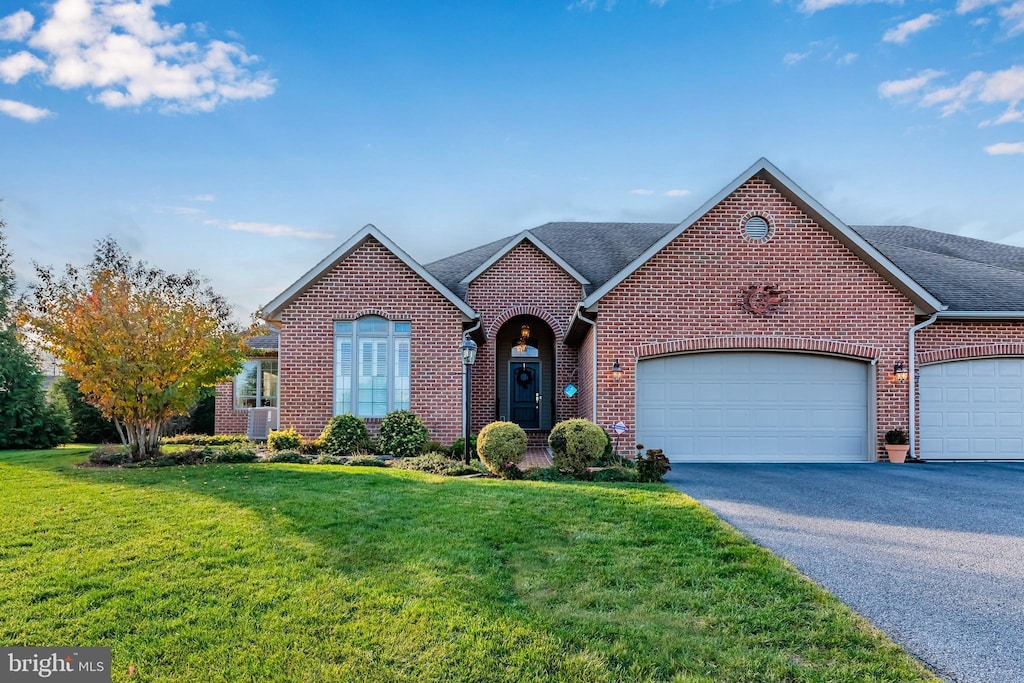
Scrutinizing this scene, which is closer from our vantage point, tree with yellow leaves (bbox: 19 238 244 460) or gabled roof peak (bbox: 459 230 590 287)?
tree with yellow leaves (bbox: 19 238 244 460)

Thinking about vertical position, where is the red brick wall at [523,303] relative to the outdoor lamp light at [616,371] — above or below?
above

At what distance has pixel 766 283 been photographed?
1193 cm

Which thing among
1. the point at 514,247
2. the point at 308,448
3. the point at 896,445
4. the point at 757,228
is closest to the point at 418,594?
the point at 308,448

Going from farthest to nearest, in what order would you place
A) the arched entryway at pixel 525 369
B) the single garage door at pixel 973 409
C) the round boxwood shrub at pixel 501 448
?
the arched entryway at pixel 525 369, the single garage door at pixel 973 409, the round boxwood shrub at pixel 501 448

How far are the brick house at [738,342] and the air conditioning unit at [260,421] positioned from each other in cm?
579

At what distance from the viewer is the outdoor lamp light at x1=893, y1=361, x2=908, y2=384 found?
11805 millimetres

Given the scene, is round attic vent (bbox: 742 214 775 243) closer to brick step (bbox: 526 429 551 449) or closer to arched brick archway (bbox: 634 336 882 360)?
arched brick archway (bbox: 634 336 882 360)

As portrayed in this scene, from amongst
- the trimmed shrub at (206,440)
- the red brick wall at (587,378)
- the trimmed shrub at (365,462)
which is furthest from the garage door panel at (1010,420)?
the trimmed shrub at (206,440)

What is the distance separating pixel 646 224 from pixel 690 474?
1198 cm

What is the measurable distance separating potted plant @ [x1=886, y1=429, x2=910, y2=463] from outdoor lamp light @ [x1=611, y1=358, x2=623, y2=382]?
568cm

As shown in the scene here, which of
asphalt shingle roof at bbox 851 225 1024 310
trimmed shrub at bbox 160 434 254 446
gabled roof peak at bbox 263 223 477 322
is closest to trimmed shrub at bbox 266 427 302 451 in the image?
gabled roof peak at bbox 263 223 477 322

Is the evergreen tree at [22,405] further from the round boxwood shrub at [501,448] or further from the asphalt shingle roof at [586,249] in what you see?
the round boxwood shrub at [501,448]

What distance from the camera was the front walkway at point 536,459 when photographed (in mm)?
11302

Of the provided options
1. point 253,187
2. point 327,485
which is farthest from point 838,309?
point 253,187
